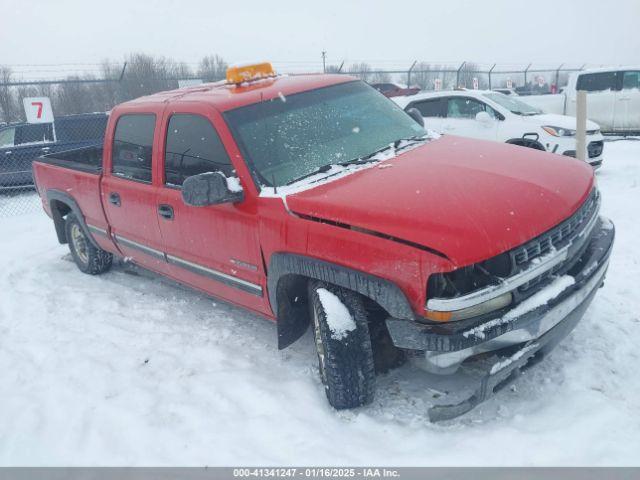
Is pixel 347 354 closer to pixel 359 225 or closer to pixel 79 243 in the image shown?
pixel 359 225

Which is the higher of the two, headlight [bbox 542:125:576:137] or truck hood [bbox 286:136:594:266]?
truck hood [bbox 286:136:594:266]

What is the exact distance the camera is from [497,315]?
2.54m

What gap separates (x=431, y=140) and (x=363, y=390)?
1.97 m

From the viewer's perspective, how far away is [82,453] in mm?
2885

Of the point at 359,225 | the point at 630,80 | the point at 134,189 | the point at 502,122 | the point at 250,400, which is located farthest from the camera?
the point at 630,80

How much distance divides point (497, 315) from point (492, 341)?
0.13 m

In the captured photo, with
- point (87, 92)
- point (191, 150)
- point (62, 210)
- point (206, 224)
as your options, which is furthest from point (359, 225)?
point (87, 92)

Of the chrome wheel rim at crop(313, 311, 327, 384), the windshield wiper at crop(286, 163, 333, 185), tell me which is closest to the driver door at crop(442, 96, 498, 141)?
the windshield wiper at crop(286, 163, 333, 185)

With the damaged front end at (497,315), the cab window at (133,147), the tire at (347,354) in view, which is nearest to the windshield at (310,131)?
the tire at (347,354)

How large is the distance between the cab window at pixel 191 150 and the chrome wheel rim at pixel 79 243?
244 cm

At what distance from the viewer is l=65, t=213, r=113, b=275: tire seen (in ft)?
18.6

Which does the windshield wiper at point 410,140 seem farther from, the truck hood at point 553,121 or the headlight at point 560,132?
the truck hood at point 553,121

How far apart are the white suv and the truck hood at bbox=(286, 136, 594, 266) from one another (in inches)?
206

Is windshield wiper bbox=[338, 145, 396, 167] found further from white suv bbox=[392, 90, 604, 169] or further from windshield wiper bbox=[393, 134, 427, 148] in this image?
white suv bbox=[392, 90, 604, 169]
